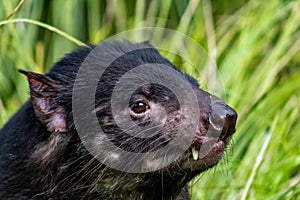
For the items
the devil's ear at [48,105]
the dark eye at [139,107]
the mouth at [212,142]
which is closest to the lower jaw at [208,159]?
the mouth at [212,142]

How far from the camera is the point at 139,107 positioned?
3.65 metres

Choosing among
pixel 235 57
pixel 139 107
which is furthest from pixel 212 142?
pixel 235 57

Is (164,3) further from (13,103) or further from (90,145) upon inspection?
(90,145)

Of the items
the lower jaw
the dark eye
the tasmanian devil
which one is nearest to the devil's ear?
the tasmanian devil

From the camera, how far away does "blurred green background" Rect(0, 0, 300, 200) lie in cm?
452

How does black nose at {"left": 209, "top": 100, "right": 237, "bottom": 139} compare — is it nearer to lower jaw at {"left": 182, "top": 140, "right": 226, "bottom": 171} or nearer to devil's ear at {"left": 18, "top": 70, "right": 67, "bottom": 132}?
lower jaw at {"left": 182, "top": 140, "right": 226, "bottom": 171}

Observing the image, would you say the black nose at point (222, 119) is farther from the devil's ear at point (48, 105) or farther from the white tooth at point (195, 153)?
the devil's ear at point (48, 105)

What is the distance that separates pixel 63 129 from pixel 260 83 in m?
1.74

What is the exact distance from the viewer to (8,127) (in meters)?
3.92

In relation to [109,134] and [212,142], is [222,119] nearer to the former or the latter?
[212,142]

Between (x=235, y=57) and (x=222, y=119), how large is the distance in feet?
6.23

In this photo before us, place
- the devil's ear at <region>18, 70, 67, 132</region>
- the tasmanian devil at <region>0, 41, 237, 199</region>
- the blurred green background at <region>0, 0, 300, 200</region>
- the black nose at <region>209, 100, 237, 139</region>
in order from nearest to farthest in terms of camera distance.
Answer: the black nose at <region>209, 100, 237, 139</region>
the tasmanian devil at <region>0, 41, 237, 199</region>
the devil's ear at <region>18, 70, 67, 132</region>
the blurred green background at <region>0, 0, 300, 200</region>

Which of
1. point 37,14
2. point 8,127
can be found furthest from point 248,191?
point 37,14

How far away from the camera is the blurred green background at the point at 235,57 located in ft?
14.8
